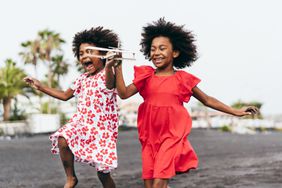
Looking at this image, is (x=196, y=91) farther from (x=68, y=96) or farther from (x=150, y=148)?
(x=68, y=96)

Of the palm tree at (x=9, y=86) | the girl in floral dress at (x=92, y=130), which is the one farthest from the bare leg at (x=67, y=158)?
the palm tree at (x=9, y=86)

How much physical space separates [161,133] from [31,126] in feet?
122

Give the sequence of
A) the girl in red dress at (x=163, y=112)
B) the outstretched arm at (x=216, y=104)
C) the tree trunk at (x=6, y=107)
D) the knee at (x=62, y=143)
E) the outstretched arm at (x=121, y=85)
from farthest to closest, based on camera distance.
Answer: the tree trunk at (x=6, y=107) → the knee at (x=62, y=143) → the outstretched arm at (x=216, y=104) → the girl in red dress at (x=163, y=112) → the outstretched arm at (x=121, y=85)

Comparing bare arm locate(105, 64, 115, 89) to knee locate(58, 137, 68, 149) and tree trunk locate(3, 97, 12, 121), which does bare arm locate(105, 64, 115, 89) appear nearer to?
knee locate(58, 137, 68, 149)

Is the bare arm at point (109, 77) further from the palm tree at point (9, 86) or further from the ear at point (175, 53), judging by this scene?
the palm tree at point (9, 86)

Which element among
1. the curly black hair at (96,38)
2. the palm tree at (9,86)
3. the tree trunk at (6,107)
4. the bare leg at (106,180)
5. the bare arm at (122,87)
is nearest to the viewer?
the bare arm at (122,87)

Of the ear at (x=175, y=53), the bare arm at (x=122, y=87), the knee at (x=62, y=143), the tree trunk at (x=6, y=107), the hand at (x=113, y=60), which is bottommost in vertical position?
the tree trunk at (x=6, y=107)

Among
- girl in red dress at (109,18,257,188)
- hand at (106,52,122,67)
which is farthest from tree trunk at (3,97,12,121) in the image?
hand at (106,52,122,67)

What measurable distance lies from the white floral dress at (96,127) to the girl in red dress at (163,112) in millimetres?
496

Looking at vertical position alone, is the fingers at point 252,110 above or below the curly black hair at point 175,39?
below

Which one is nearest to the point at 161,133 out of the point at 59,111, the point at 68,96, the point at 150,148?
the point at 150,148

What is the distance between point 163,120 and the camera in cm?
596

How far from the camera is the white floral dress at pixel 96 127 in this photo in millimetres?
6430

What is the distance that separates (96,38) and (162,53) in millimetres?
928
